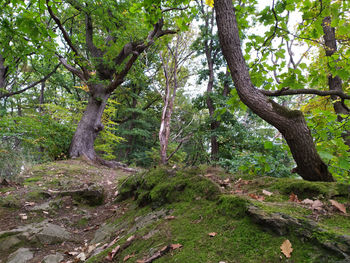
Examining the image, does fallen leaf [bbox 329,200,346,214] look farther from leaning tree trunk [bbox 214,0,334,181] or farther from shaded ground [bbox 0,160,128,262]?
shaded ground [bbox 0,160,128,262]

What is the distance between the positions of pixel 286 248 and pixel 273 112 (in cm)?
170

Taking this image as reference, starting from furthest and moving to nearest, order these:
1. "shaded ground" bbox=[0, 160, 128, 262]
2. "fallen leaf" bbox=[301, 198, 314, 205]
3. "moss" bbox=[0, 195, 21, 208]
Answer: "moss" bbox=[0, 195, 21, 208] → "shaded ground" bbox=[0, 160, 128, 262] → "fallen leaf" bbox=[301, 198, 314, 205]

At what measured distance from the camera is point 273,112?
8.03ft

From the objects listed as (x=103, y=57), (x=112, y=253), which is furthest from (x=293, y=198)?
(x=103, y=57)

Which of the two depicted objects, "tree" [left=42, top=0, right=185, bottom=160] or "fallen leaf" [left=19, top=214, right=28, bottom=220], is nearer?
"fallen leaf" [left=19, top=214, right=28, bottom=220]

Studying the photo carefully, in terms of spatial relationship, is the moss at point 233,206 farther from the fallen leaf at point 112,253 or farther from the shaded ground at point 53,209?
the shaded ground at point 53,209

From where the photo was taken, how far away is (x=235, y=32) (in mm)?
2646

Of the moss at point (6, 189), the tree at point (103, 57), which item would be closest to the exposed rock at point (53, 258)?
the moss at point (6, 189)

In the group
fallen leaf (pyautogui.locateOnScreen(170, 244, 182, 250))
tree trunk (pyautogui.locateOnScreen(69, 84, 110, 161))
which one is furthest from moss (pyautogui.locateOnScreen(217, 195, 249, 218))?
tree trunk (pyautogui.locateOnScreen(69, 84, 110, 161))

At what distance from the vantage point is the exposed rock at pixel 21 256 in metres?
2.27

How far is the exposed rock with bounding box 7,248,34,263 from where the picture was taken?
7.46ft

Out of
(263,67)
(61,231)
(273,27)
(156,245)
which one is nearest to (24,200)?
(61,231)

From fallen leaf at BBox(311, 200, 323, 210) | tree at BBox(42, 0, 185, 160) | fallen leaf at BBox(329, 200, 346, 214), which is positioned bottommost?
fallen leaf at BBox(311, 200, 323, 210)

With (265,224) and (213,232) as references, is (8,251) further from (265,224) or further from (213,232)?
(265,224)
